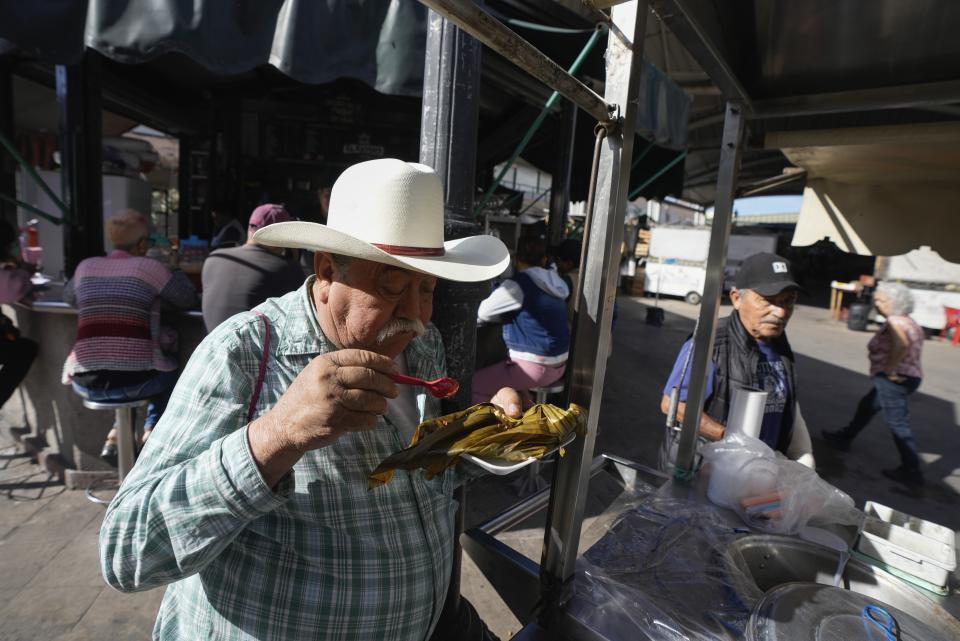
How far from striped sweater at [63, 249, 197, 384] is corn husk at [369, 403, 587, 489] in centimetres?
311

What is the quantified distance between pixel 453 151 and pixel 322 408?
41.1 inches

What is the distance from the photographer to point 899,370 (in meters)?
5.45

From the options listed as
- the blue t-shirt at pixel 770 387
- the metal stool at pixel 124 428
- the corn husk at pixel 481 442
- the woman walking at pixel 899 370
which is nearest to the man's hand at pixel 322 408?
the corn husk at pixel 481 442

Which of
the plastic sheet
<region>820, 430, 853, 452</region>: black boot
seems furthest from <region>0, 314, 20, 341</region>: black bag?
<region>820, 430, 853, 452</region>: black boot

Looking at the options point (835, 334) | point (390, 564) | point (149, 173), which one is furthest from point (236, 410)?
point (835, 334)

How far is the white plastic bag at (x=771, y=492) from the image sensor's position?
1684mm

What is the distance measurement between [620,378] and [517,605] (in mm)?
6894

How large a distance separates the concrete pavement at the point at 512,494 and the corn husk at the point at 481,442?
2.32 meters

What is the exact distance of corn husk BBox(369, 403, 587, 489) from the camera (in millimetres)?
1054

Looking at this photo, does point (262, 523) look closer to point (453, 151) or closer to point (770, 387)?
point (453, 151)

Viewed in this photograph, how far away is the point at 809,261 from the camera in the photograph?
27.6 metres

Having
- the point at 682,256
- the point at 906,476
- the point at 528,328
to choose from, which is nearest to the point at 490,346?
the point at 528,328

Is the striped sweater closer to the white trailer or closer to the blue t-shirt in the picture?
the blue t-shirt

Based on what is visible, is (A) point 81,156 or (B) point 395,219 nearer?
(B) point 395,219
